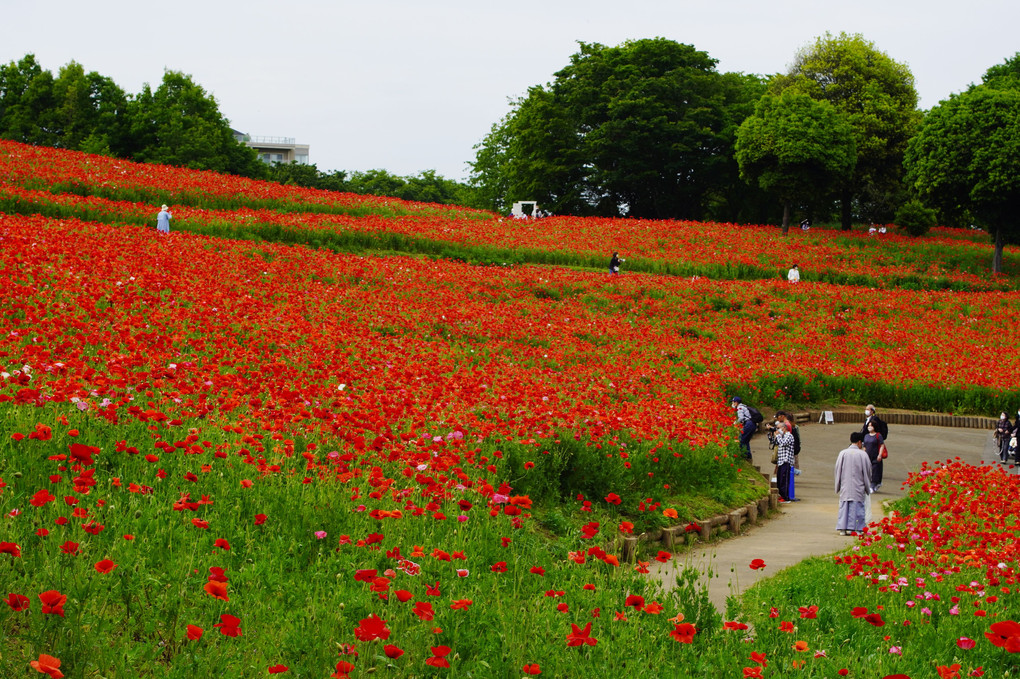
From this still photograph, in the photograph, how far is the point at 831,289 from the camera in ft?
109

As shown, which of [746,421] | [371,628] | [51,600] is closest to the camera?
[51,600]

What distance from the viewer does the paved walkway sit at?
978 centimetres

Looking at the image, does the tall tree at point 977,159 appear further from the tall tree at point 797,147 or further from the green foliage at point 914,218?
the green foliage at point 914,218

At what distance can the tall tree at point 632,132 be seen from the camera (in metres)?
55.5

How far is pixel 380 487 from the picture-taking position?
278 inches

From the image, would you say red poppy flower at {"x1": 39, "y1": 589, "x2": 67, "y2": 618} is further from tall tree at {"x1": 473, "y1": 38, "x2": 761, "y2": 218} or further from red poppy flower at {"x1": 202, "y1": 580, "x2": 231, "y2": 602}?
tall tree at {"x1": 473, "y1": 38, "x2": 761, "y2": 218}

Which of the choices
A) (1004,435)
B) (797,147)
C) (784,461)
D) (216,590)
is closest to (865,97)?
(797,147)

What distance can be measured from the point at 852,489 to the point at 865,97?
46.0 metres

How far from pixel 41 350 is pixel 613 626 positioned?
6.55 meters

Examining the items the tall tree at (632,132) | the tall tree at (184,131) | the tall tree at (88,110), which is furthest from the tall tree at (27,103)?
the tall tree at (632,132)

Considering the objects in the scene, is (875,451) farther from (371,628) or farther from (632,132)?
(632,132)

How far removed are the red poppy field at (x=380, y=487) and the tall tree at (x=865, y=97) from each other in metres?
29.9

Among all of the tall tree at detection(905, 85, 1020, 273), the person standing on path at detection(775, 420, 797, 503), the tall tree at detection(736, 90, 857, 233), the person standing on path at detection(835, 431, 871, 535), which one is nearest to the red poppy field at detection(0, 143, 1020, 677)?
the person standing on path at detection(775, 420, 797, 503)

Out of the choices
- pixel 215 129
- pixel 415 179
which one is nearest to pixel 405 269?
pixel 215 129
